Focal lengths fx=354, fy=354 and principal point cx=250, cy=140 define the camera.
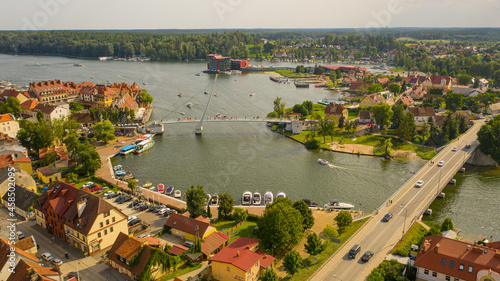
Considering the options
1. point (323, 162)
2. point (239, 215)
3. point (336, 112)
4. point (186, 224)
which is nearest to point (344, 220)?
point (239, 215)

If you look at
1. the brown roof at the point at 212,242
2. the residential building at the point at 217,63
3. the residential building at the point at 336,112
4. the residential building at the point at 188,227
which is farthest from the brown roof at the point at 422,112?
the residential building at the point at 217,63

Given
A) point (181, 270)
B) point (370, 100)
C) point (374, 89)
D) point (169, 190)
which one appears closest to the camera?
point (181, 270)

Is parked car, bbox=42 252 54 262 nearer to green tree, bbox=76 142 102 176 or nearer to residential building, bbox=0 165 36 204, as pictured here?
residential building, bbox=0 165 36 204

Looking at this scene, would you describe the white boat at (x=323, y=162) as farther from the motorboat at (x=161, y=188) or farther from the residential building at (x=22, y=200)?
the residential building at (x=22, y=200)

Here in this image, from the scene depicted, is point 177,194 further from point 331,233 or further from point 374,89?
point 374,89

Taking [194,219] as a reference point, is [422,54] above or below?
above

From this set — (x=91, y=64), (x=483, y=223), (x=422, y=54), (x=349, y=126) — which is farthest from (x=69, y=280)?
(x=422, y=54)

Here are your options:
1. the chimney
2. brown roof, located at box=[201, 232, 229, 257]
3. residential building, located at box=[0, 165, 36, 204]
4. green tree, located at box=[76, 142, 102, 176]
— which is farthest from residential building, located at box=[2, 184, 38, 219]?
brown roof, located at box=[201, 232, 229, 257]

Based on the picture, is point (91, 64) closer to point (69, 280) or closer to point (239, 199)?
point (239, 199)
